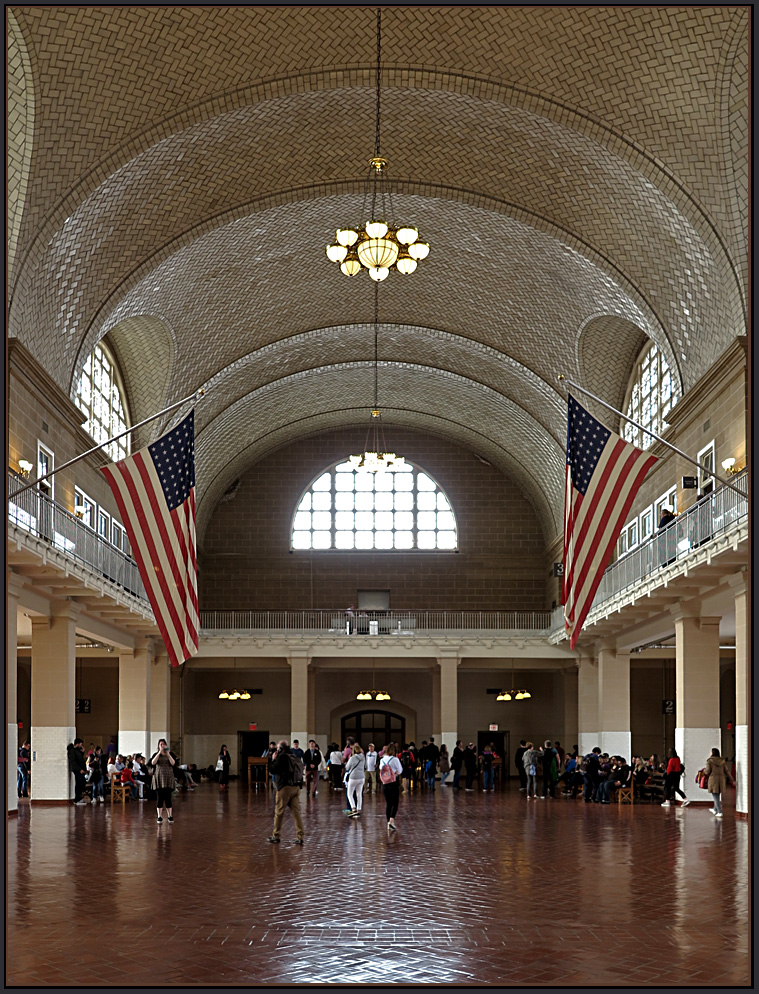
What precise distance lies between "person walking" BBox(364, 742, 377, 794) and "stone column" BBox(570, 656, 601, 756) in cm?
681

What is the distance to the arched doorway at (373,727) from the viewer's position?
4578cm

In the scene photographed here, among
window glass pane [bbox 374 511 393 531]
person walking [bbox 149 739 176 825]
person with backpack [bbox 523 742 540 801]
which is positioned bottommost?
person with backpack [bbox 523 742 540 801]

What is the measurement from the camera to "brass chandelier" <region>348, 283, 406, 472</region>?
33.5 metres

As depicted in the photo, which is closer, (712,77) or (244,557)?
(712,77)

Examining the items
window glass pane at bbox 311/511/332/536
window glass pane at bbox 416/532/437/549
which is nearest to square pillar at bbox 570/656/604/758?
window glass pane at bbox 416/532/437/549

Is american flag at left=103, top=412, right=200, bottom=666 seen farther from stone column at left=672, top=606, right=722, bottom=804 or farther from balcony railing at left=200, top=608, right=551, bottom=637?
balcony railing at left=200, top=608, right=551, bottom=637

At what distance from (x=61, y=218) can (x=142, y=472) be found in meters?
9.66

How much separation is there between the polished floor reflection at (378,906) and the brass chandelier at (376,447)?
650 inches

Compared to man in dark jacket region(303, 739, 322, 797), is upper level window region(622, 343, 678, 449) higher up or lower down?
higher up

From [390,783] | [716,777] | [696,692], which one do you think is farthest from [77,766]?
[696,692]

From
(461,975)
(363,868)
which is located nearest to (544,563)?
(363,868)

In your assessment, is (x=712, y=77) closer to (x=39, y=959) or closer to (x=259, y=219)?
(x=259, y=219)

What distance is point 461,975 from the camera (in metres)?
7.13

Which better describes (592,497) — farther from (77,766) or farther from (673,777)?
(77,766)
